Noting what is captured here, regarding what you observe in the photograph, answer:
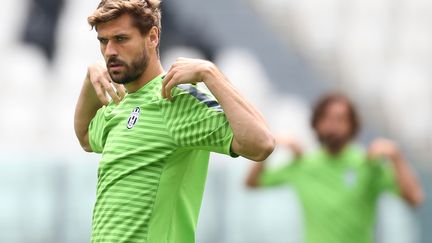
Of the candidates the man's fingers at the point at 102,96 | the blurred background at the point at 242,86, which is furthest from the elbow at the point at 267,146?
the blurred background at the point at 242,86

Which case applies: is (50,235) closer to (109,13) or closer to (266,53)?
(266,53)

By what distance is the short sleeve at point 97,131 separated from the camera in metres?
4.46

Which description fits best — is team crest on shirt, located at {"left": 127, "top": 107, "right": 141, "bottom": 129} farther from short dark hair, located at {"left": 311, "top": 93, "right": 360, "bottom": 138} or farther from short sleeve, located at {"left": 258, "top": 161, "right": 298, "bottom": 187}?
short sleeve, located at {"left": 258, "top": 161, "right": 298, "bottom": 187}

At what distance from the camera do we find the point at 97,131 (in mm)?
4535

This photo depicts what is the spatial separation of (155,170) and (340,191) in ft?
12.6

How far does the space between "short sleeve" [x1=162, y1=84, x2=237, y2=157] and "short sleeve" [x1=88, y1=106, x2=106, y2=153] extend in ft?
1.29

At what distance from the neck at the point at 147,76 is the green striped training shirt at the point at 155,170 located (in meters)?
0.03

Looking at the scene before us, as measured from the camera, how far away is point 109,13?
4.16m

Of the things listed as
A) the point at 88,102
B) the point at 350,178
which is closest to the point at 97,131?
Answer: the point at 88,102

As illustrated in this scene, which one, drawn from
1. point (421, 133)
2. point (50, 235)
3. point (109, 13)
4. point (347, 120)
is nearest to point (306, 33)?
point (421, 133)

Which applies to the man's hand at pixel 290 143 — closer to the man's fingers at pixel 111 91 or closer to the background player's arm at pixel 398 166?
the background player's arm at pixel 398 166

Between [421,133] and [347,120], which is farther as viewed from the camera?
[421,133]

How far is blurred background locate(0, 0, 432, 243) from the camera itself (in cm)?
1112

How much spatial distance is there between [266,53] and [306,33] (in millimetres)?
417
